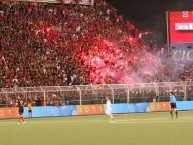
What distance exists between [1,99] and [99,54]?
56.1 feet

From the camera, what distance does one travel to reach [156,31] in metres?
69.9

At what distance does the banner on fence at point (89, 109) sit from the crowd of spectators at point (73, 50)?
4.39m

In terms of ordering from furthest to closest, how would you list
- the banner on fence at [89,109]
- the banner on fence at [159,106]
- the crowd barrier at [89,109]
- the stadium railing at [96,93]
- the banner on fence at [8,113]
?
the banner on fence at [159,106] < the banner on fence at [89,109] < the crowd barrier at [89,109] < the stadium railing at [96,93] < the banner on fence at [8,113]

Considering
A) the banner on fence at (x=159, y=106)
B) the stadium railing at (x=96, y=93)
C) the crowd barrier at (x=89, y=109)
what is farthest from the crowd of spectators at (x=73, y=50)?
the banner on fence at (x=159, y=106)

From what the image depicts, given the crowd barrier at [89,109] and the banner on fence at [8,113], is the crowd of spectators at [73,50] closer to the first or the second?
the banner on fence at [8,113]

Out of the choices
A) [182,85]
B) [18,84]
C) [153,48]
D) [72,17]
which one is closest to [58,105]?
[18,84]

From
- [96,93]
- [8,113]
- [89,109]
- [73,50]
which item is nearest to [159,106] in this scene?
[89,109]

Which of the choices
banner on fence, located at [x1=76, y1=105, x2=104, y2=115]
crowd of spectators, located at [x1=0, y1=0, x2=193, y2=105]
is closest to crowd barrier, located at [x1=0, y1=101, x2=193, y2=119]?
banner on fence, located at [x1=76, y1=105, x2=104, y2=115]

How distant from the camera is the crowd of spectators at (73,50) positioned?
51250 mm

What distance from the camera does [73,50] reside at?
5638 centimetres

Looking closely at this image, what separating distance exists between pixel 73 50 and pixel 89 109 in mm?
10184

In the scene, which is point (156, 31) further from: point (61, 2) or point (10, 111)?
point (10, 111)

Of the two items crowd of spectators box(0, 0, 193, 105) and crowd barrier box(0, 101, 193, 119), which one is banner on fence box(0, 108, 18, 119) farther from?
crowd of spectators box(0, 0, 193, 105)

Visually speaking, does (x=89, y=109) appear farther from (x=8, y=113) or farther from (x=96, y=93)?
(x=8, y=113)
